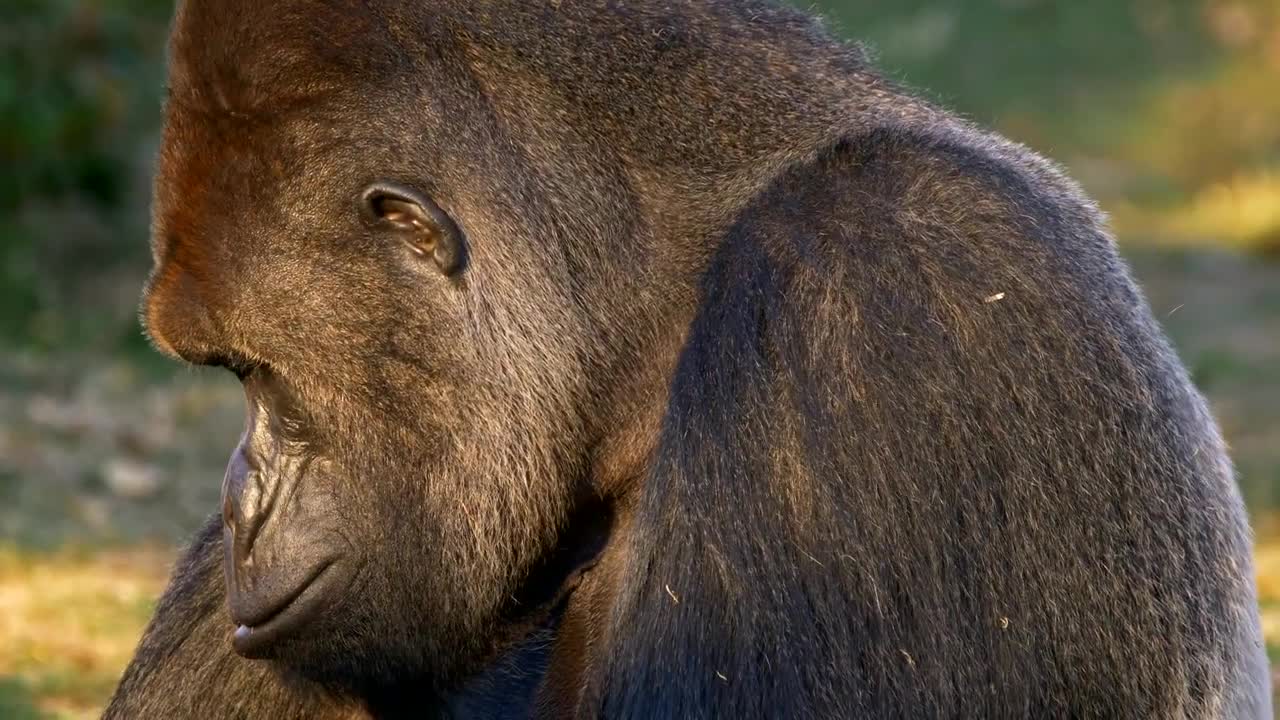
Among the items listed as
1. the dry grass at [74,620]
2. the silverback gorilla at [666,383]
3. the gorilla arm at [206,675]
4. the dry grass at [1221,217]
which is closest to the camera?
the silverback gorilla at [666,383]

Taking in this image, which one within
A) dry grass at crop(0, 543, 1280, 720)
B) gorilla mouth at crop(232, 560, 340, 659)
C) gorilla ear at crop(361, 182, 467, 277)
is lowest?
dry grass at crop(0, 543, 1280, 720)

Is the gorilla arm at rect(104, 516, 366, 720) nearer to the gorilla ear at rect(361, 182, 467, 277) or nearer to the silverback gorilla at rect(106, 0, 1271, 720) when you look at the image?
the silverback gorilla at rect(106, 0, 1271, 720)

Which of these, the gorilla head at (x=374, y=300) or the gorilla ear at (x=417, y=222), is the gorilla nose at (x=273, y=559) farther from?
the gorilla ear at (x=417, y=222)

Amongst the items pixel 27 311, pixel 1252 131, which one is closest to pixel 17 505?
pixel 27 311

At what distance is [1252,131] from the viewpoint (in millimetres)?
14844

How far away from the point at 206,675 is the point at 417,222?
100 centimetres

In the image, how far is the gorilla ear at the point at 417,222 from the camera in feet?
10.5

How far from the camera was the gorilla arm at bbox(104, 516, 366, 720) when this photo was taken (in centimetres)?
362

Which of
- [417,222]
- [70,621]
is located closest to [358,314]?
[417,222]

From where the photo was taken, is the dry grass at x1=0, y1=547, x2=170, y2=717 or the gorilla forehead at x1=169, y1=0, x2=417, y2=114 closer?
the gorilla forehead at x1=169, y1=0, x2=417, y2=114

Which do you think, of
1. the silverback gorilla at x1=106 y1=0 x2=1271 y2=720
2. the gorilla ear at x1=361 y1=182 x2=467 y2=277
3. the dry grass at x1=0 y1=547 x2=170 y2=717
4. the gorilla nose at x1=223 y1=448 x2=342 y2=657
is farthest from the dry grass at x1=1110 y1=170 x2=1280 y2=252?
the gorilla nose at x1=223 y1=448 x2=342 y2=657

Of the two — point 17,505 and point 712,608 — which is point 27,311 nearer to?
point 17,505

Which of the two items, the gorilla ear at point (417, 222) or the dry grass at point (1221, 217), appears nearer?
the gorilla ear at point (417, 222)

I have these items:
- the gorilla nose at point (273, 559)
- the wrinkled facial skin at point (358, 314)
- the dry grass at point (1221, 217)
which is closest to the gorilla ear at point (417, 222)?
the wrinkled facial skin at point (358, 314)
